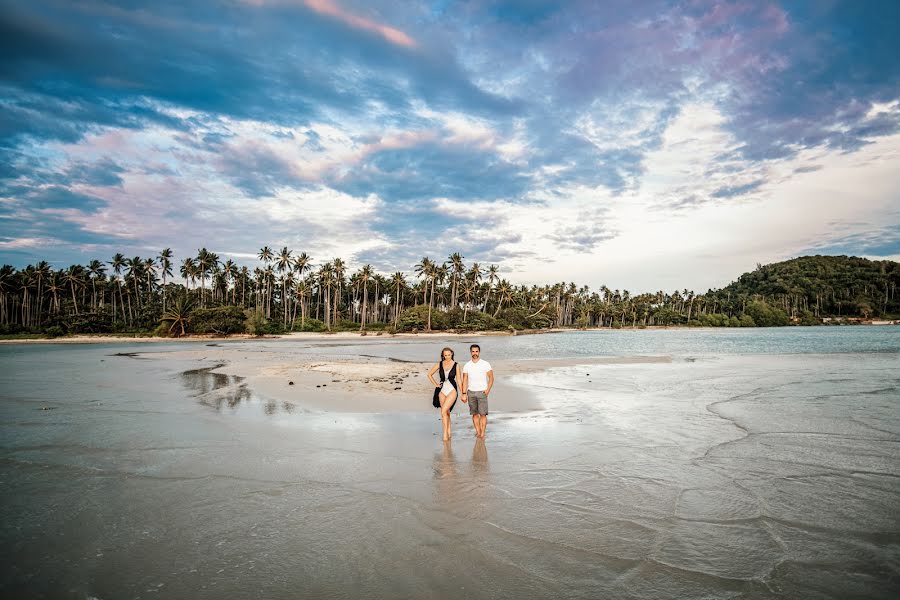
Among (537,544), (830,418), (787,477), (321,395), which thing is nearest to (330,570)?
(537,544)

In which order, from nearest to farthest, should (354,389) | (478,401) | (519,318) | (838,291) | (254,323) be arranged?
(478,401), (354,389), (254,323), (519,318), (838,291)

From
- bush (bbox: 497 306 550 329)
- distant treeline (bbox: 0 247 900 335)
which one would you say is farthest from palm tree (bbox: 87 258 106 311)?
bush (bbox: 497 306 550 329)

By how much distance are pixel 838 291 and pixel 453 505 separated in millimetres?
219854

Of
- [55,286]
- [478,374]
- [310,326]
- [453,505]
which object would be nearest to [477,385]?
[478,374]

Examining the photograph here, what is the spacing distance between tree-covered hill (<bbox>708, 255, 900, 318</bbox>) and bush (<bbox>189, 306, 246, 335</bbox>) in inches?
6679

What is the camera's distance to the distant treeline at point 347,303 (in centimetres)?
7706

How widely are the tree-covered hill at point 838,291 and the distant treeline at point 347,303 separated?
20.1 inches

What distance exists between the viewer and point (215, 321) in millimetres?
70812

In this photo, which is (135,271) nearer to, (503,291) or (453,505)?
(503,291)

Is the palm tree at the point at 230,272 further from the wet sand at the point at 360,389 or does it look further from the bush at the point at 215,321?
the wet sand at the point at 360,389

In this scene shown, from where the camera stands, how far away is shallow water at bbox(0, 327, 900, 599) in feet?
13.6

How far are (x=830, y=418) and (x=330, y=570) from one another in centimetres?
1275

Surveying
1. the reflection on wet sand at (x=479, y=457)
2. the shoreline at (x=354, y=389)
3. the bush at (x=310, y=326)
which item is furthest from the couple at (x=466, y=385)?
the bush at (x=310, y=326)

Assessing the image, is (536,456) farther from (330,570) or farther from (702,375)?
(702,375)
